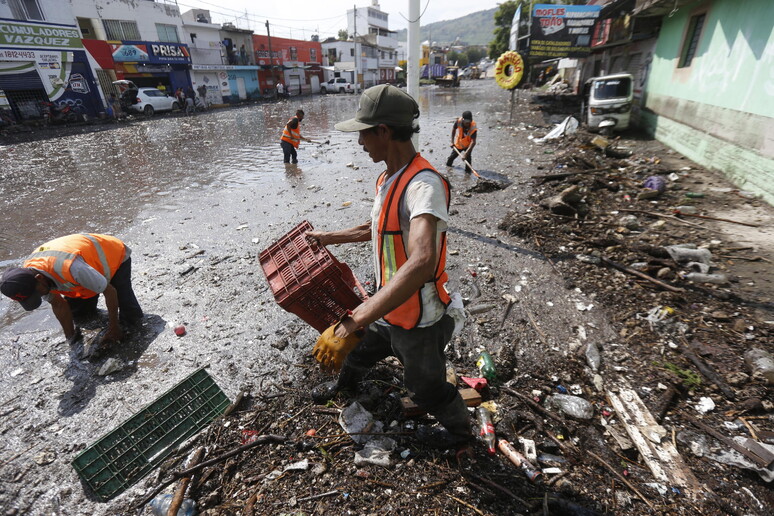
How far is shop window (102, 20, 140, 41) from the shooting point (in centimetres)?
2434

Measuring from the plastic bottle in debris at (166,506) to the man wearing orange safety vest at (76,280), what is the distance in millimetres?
1828

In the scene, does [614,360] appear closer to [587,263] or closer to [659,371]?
[659,371]

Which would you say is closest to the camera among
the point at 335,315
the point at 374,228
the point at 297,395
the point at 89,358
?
the point at 374,228

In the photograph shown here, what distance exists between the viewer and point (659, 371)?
8.95ft

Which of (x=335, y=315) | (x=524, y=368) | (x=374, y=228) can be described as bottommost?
(x=524, y=368)

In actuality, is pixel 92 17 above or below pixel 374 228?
above

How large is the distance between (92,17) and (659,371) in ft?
111

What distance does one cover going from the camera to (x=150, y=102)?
21.9 metres

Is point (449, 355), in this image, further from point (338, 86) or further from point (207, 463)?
point (338, 86)

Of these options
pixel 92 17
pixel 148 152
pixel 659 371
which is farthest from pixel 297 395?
pixel 92 17

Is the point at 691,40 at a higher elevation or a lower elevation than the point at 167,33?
lower

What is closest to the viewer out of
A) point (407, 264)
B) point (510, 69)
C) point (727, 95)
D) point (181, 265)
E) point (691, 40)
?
point (407, 264)

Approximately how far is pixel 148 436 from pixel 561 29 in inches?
713

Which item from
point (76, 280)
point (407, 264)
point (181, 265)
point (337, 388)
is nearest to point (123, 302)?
point (76, 280)
